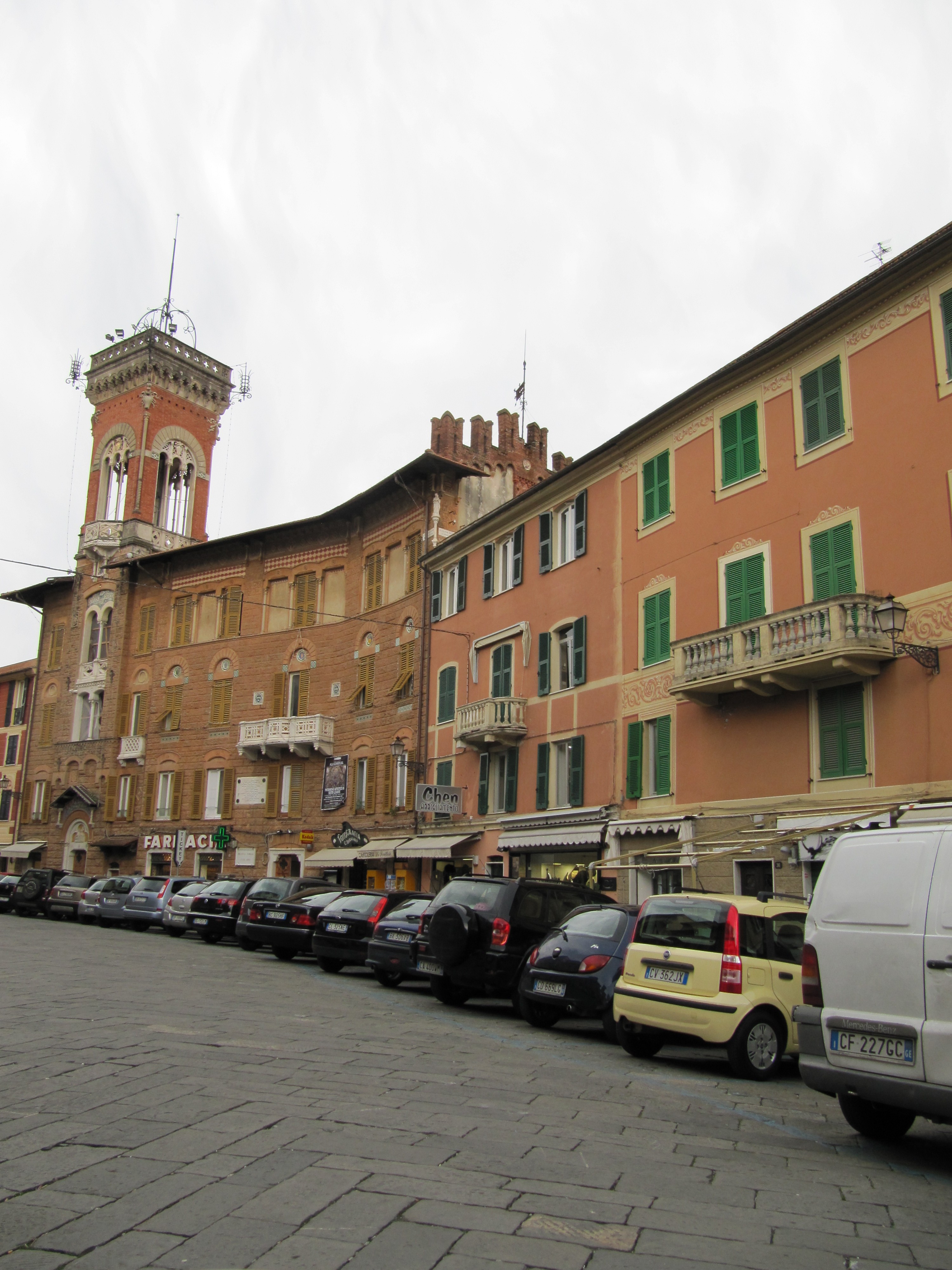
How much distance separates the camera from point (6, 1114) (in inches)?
249

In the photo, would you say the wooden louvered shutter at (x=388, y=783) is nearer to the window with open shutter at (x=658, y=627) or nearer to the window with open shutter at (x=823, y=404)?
the window with open shutter at (x=658, y=627)

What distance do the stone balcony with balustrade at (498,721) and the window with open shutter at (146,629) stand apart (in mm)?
22658

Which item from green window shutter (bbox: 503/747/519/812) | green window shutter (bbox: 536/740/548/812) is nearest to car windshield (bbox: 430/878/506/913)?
green window shutter (bbox: 536/740/548/812)

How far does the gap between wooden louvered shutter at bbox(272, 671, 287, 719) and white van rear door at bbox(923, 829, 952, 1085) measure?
34607 millimetres

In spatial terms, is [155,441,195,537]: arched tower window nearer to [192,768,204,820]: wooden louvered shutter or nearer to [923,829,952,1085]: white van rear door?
[192,768,204,820]: wooden louvered shutter

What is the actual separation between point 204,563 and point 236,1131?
39941mm

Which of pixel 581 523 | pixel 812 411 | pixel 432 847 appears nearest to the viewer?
pixel 812 411

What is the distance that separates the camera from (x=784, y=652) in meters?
17.6

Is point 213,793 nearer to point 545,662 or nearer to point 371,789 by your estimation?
point 371,789

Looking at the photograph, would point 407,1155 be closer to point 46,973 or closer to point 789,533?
point 46,973

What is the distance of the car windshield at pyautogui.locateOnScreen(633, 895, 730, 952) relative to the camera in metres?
9.72

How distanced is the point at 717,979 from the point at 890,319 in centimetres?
1239

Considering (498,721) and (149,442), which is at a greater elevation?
(149,442)

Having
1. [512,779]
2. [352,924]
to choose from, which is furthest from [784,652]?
[512,779]
